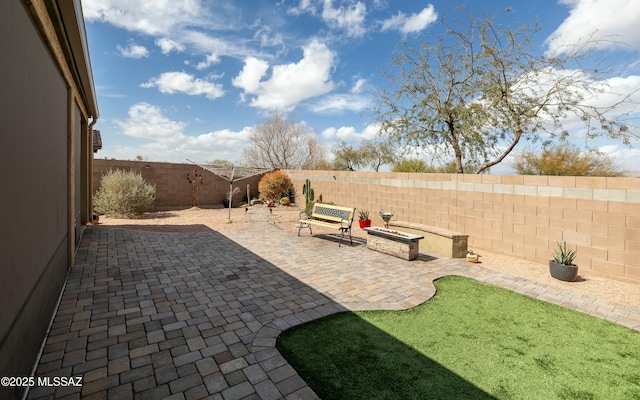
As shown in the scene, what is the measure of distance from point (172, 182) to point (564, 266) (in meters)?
17.0

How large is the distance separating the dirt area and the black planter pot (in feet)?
0.31

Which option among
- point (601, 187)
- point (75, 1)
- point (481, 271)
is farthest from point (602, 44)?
point (75, 1)

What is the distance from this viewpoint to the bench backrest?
8.45m

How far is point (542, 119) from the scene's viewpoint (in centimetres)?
1058

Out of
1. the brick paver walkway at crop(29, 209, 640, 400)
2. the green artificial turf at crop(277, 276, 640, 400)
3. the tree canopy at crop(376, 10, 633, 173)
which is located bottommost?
the green artificial turf at crop(277, 276, 640, 400)

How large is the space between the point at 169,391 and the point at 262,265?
3.74 metres

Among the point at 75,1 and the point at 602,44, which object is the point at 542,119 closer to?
the point at 602,44

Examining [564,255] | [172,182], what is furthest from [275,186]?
[564,255]

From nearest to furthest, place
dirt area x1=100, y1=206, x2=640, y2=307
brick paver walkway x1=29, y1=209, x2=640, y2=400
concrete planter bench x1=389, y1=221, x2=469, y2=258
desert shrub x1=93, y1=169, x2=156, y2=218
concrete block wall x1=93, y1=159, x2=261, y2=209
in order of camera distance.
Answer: brick paver walkway x1=29, y1=209, x2=640, y2=400
dirt area x1=100, y1=206, x2=640, y2=307
concrete planter bench x1=389, y1=221, x2=469, y2=258
desert shrub x1=93, y1=169, x2=156, y2=218
concrete block wall x1=93, y1=159, x2=261, y2=209

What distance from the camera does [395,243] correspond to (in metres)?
7.10

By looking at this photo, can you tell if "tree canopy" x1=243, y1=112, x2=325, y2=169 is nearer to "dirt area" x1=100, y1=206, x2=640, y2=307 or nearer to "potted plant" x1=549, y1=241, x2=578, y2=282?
"dirt area" x1=100, y1=206, x2=640, y2=307

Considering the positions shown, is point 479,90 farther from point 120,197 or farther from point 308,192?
point 120,197

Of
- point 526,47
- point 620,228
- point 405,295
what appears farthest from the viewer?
point 526,47

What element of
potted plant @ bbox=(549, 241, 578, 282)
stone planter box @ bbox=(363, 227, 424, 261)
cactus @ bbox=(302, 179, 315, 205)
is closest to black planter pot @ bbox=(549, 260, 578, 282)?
potted plant @ bbox=(549, 241, 578, 282)
